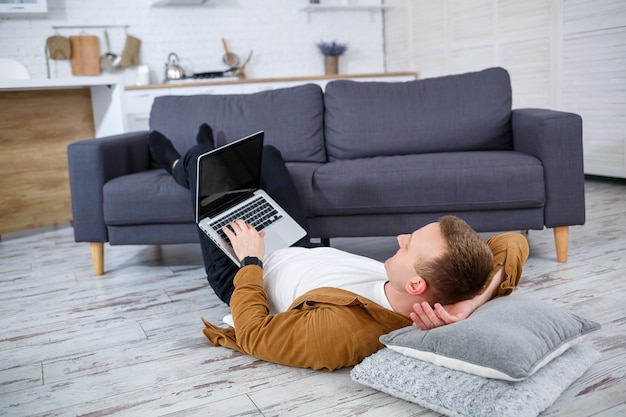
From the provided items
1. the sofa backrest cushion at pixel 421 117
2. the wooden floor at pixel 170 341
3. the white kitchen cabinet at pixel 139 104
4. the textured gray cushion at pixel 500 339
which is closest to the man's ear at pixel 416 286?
the textured gray cushion at pixel 500 339

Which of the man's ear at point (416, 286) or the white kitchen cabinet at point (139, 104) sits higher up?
the white kitchen cabinet at point (139, 104)

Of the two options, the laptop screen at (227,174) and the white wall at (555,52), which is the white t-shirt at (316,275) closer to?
the laptop screen at (227,174)

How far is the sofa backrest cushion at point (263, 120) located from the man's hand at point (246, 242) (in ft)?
4.05

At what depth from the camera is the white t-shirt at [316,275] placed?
1699 millimetres

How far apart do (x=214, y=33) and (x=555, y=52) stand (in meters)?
3.06

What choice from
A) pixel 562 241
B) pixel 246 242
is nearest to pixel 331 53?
pixel 562 241

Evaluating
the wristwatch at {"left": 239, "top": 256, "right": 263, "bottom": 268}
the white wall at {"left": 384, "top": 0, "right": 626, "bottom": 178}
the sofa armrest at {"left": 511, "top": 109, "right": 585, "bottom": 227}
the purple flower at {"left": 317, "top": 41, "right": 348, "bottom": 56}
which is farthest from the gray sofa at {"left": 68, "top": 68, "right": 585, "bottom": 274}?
the purple flower at {"left": 317, "top": 41, "right": 348, "bottom": 56}

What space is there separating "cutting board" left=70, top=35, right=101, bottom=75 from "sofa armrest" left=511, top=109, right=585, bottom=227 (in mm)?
4124

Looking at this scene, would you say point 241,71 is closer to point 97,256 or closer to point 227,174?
point 97,256

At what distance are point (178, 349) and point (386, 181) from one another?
1159 mm

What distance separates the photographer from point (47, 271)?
10.0 ft

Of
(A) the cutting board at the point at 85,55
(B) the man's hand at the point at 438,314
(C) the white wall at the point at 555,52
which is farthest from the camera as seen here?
(A) the cutting board at the point at 85,55

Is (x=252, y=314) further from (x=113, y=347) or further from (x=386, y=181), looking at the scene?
(x=386, y=181)

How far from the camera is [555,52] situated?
470 centimetres
